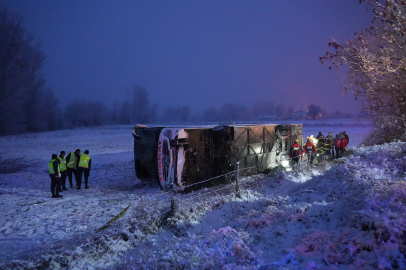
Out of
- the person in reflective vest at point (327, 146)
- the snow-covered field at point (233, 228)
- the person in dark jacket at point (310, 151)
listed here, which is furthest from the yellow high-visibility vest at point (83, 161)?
the person in reflective vest at point (327, 146)

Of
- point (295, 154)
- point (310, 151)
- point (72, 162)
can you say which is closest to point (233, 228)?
point (295, 154)

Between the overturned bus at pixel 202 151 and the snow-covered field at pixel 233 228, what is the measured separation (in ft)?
3.08

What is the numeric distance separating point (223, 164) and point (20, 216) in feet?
24.1

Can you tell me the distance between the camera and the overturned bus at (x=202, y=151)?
8672 mm

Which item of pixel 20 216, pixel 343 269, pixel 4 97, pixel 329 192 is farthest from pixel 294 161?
pixel 4 97

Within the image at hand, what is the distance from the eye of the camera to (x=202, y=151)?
9398 mm

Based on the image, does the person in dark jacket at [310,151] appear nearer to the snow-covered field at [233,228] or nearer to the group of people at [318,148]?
the group of people at [318,148]

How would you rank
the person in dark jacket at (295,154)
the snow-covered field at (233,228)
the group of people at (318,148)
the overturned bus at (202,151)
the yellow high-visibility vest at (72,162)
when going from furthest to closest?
the group of people at (318,148) → the person in dark jacket at (295,154) → the yellow high-visibility vest at (72,162) → the overturned bus at (202,151) → the snow-covered field at (233,228)

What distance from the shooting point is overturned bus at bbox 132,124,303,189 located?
8.67m

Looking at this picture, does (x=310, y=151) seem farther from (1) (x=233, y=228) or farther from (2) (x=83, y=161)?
(2) (x=83, y=161)

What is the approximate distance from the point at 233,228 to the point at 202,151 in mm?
4545

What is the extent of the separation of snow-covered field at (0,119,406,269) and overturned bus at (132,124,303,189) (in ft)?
3.08

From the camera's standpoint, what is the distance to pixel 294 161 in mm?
11945

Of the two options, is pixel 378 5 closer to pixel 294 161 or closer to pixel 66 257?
pixel 294 161
